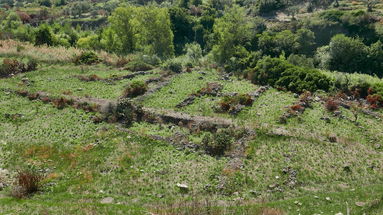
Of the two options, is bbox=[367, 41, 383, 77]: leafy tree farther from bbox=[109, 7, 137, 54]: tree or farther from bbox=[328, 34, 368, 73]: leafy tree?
bbox=[109, 7, 137, 54]: tree

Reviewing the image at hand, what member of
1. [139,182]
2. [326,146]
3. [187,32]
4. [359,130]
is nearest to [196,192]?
[139,182]

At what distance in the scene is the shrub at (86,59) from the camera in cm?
4891

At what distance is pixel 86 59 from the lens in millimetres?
49719

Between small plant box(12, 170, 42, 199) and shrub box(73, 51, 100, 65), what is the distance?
102 feet

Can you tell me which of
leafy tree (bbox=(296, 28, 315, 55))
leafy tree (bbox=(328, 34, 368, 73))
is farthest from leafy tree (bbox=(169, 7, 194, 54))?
leafy tree (bbox=(328, 34, 368, 73))

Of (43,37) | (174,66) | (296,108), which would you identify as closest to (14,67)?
(43,37)

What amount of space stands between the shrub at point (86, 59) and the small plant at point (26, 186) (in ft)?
102

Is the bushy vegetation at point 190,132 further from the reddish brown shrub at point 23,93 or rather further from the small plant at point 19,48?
the small plant at point 19,48

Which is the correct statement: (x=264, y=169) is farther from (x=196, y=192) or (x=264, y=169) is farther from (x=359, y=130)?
(x=359, y=130)

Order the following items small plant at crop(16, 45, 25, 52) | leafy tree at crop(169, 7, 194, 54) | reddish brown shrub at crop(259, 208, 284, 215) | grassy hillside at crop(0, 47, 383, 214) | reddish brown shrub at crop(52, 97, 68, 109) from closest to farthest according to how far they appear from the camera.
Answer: reddish brown shrub at crop(259, 208, 284, 215)
grassy hillside at crop(0, 47, 383, 214)
reddish brown shrub at crop(52, 97, 68, 109)
small plant at crop(16, 45, 25, 52)
leafy tree at crop(169, 7, 194, 54)

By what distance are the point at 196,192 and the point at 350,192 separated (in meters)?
9.34

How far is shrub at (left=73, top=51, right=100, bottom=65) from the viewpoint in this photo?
4891 centimetres

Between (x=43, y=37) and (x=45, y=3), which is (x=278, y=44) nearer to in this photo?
(x=43, y=37)

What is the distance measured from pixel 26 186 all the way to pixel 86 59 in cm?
3279
